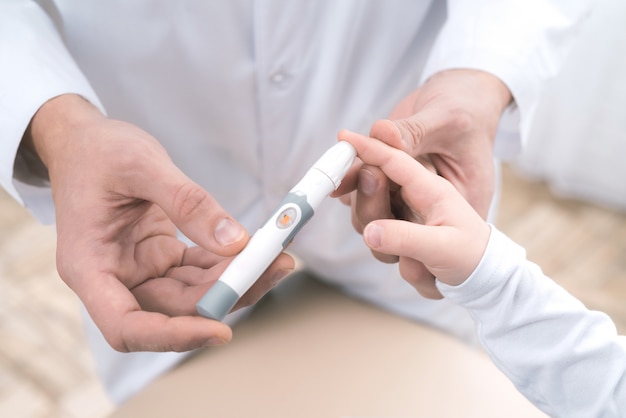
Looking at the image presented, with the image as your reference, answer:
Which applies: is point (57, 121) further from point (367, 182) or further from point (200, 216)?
point (367, 182)

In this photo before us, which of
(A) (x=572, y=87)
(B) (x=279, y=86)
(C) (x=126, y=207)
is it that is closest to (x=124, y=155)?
(C) (x=126, y=207)

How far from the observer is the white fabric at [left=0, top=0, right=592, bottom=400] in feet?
2.16

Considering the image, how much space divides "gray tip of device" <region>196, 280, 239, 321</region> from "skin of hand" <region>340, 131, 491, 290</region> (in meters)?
0.13

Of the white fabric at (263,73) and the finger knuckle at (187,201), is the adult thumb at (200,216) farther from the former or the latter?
the white fabric at (263,73)

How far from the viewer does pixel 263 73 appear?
0.72m

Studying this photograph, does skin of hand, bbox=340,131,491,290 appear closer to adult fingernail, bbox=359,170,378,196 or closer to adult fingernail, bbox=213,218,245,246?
adult fingernail, bbox=359,170,378,196

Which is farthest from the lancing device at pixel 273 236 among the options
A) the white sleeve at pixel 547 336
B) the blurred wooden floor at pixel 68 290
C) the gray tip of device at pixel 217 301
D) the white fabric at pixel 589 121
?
the white fabric at pixel 589 121

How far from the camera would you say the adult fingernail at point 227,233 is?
1.69 ft

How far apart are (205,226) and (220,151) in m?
0.30

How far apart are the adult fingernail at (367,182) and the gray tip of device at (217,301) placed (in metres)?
0.18

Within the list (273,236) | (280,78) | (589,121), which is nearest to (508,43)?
(280,78)

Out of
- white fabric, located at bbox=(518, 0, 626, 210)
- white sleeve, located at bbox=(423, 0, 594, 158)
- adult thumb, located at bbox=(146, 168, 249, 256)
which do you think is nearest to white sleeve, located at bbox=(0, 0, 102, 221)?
adult thumb, located at bbox=(146, 168, 249, 256)

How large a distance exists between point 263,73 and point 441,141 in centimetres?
22

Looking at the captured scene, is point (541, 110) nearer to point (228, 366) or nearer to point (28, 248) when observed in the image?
point (228, 366)
